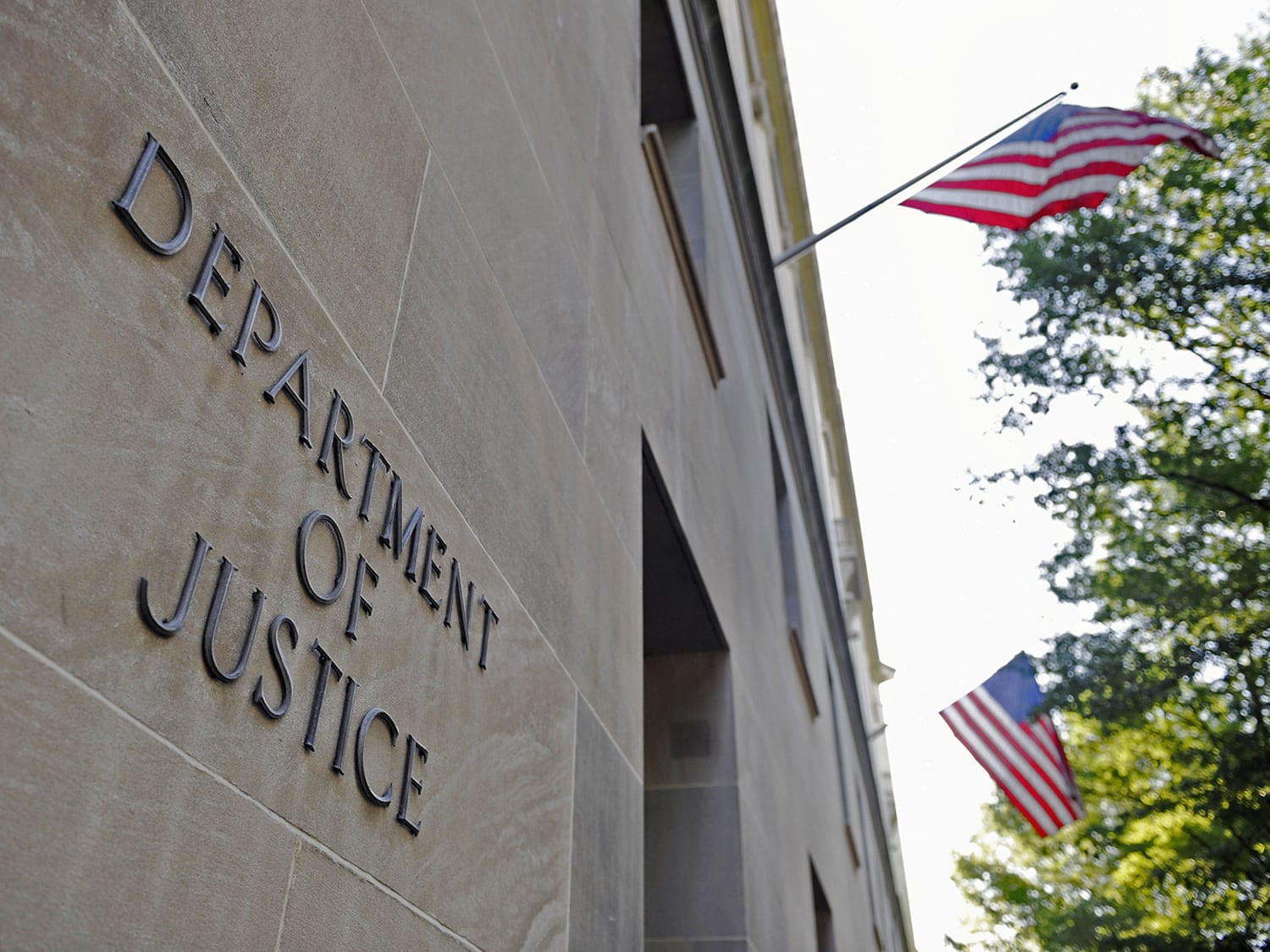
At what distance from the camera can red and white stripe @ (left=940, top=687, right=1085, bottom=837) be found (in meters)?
13.3

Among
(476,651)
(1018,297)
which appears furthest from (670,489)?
(1018,297)

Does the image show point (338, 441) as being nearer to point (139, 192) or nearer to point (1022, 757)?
point (139, 192)

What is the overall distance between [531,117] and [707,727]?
4182 mm

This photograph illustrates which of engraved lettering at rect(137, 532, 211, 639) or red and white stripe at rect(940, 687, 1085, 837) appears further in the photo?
red and white stripe at rect(940, 687, 1085, 837)

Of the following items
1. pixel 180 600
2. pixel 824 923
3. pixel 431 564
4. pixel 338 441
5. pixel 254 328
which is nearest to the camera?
pixel 180 600

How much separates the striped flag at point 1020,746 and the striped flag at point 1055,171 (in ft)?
23.0

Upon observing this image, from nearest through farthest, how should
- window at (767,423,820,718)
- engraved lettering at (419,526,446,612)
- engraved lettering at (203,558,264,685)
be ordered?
engraved lettering at (203,558,264,685), engraved lettering at (419,526,446,612), window at (767,423,820,718)

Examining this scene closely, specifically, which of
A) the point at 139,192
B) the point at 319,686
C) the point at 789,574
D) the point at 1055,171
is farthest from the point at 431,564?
the point at 789,574

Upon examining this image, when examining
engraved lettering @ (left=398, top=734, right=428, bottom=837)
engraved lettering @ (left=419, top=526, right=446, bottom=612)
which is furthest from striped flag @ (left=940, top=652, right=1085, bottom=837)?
engraved lettering @ (left=398, top=734, right=428, bottom=837)

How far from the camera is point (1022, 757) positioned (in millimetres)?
13750

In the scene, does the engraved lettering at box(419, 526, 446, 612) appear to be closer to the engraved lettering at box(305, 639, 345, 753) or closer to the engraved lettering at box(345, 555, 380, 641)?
the engraved lettering at box(345, 555, 380, 641)

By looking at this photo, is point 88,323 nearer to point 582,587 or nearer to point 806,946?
point 582,587

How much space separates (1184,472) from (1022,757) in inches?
180

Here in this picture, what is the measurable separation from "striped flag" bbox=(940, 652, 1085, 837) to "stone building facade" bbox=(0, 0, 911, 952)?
1024 cm
